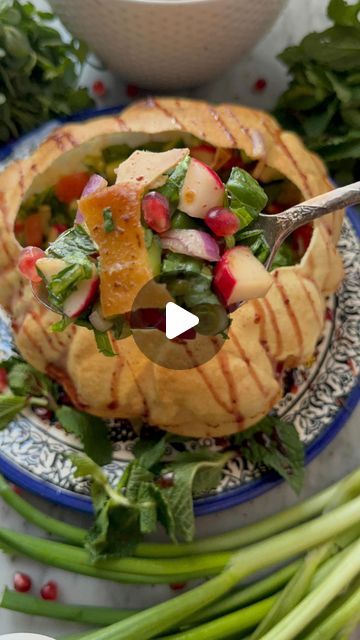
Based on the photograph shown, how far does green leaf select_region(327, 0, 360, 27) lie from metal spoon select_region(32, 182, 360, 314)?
590 mm

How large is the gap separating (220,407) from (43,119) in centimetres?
74

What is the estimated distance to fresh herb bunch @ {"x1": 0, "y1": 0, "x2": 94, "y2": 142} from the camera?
1.68 meters

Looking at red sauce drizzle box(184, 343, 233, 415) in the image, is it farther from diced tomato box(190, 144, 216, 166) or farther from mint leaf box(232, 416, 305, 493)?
diced tomato box(190, 144, 216, 166)

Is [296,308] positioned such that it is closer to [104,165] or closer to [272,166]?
[272,166]

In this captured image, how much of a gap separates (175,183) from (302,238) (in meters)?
0.47

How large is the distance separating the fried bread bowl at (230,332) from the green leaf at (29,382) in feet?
0.09

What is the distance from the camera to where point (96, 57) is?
184 centimetres

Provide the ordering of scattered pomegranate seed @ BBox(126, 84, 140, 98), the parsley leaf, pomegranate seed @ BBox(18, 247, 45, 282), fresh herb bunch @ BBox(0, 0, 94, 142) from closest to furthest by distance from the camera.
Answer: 1. the parsley leaf
2. pomegranate seed @ BBox(18, 247, 45, 282)
3. fresh herb bunch @ BBox(0, 0, 94, 142)
4. scattered pomegranate seed @ BBox(126, 84, 140, 98)

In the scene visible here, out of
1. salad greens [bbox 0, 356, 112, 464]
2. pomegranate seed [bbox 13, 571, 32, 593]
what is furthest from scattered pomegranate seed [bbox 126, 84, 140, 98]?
pomegranate seed [bbox 13, 571, 32, 593]

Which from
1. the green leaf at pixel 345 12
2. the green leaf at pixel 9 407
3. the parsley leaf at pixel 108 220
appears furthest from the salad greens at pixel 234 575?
the green leaf at pixel 345 12

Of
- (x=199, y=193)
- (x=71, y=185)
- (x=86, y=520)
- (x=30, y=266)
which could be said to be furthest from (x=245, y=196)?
(x=86, y=520)

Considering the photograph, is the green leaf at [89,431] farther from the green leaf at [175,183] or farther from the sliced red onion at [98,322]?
the green leaf at [175,183]

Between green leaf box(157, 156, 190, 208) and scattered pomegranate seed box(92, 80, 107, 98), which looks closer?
green leaf box(157, 156, 190, 208)

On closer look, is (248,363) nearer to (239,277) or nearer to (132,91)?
(239,277)
